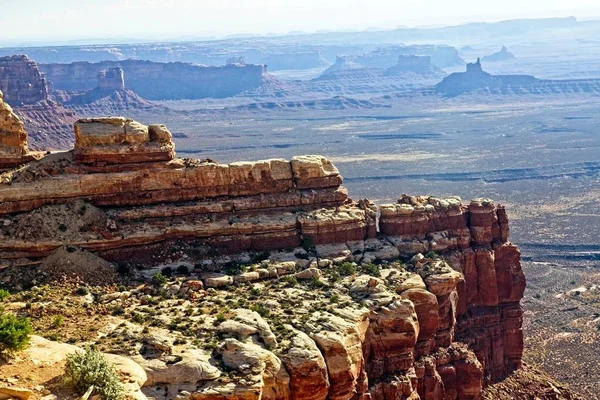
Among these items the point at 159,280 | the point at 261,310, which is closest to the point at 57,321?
the point at 159,280

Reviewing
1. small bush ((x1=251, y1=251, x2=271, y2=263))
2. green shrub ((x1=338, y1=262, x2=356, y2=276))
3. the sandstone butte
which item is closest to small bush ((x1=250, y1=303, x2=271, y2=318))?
the sandstone butte

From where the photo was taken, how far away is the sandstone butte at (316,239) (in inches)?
1848

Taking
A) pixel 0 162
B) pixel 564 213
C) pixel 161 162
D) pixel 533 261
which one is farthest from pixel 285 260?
pixel 564 213

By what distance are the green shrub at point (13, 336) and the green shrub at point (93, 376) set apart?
2002mm

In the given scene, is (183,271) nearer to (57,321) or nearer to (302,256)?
(302,256)

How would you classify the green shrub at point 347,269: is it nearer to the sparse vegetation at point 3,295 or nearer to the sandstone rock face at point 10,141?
the sparse vegetation at point 3,295

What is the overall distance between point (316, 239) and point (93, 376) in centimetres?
2381

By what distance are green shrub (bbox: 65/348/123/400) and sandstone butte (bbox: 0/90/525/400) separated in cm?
818

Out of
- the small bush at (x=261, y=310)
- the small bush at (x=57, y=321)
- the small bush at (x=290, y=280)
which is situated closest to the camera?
the small bush at (x=57, y=321)

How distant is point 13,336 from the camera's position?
34.8 m

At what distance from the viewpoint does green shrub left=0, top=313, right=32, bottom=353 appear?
34.7 meters

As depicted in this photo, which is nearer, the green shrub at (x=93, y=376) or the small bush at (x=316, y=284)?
the green shrub at (x=93, y=376)

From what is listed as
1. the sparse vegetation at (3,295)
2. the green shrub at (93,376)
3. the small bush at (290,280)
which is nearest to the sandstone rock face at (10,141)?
the sparse vegetation at (3,295)

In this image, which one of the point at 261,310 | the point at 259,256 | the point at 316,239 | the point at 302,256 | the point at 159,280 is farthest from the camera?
the point at 316,239
